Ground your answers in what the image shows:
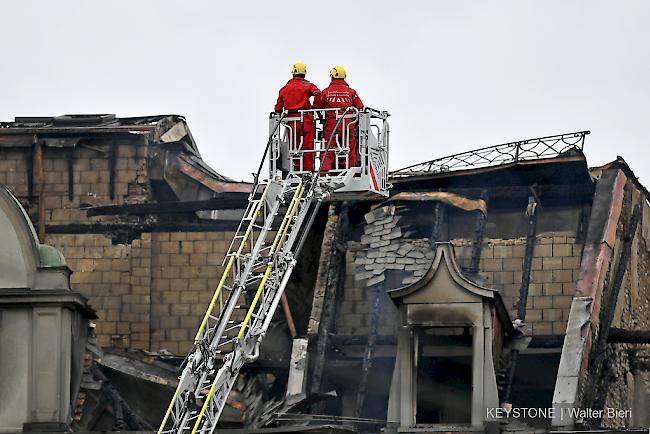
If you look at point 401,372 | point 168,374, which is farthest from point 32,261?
point 401,372

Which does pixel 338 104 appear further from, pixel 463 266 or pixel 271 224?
pixel 463 266

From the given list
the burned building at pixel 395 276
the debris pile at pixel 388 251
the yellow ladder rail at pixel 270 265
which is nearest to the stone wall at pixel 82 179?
the burned building at pixel 395 276

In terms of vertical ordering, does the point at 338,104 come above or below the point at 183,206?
above

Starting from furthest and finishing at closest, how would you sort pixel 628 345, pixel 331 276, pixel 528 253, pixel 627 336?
pixel 628 345 < pixel 331 276 < pixel 528 253 < pixel 627 336

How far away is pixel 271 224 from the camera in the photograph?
32.3m

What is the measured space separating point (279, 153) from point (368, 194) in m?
1.50

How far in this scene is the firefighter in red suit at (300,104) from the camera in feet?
107

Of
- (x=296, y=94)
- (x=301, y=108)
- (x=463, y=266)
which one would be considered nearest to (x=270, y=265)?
(x=301, y=108)

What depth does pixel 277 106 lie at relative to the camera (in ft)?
108

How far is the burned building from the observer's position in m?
31.7

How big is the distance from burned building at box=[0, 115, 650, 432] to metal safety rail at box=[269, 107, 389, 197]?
1883 millimetres

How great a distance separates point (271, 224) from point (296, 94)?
6.73 feet

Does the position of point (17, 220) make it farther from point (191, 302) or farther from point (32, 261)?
point (191, 302)

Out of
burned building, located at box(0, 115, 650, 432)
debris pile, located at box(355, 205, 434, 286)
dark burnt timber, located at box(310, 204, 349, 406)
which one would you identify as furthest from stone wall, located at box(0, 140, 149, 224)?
debris pile, located at box(355, 205, 434, 286)
